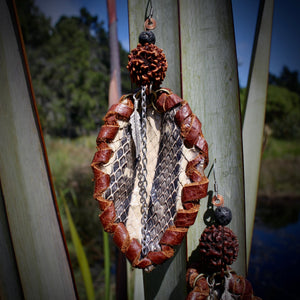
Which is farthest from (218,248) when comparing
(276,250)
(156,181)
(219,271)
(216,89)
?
(276,250)

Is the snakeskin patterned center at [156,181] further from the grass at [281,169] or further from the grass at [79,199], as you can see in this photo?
the grass at [79,199]

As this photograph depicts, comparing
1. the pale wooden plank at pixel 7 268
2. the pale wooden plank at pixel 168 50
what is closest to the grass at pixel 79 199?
the pale wooden plank at pixel 7 268

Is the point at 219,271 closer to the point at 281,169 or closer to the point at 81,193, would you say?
the point at 281,169

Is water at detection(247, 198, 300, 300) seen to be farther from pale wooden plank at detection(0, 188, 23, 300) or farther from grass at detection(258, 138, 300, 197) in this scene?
pale wooden plank at detection(0, 188, 23, 300)

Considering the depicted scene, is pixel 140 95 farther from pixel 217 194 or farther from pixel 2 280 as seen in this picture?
pixel 2 280

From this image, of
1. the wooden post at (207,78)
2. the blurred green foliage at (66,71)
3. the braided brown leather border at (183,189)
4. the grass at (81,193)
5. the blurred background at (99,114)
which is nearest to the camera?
the braided brown leather border at (183,189)

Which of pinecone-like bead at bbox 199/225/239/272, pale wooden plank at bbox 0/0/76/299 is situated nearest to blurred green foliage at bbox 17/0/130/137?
pale wooden plank at bbox 0/0/76/299
